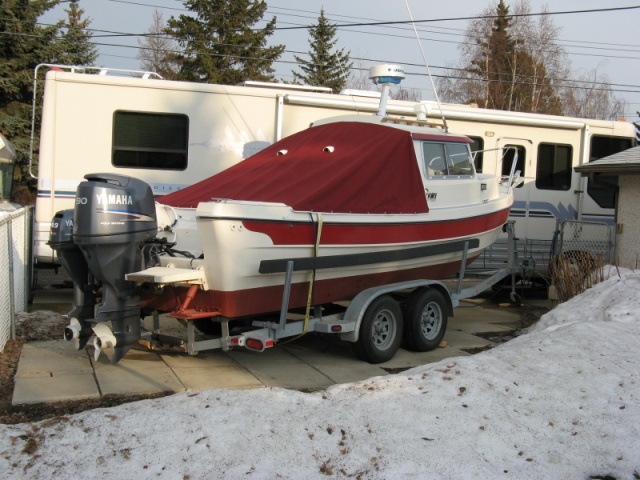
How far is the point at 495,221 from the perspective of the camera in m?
9.11

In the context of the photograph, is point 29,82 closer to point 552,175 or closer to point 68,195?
point 68,195

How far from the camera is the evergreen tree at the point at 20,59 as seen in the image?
23734 millimetres

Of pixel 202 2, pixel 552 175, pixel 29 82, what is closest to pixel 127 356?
pixel 552 175

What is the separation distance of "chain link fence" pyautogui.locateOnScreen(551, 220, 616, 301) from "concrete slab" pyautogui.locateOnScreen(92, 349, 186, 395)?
213 inches

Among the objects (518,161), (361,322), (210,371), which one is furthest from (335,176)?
(518,161)

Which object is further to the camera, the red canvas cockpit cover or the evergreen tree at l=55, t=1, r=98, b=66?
the evergreen tree at l=55, t=1, r=98, b=66

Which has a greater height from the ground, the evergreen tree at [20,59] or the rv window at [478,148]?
the evergreen tree at [20,59]

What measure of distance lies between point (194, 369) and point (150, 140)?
14.5ft

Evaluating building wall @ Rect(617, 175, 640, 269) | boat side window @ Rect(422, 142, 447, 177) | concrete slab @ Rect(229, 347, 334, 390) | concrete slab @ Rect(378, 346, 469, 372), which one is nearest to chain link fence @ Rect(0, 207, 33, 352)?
concrete slab @ Rect(229, 347, 334, 390)

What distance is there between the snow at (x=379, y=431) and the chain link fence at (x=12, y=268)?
10.3ft

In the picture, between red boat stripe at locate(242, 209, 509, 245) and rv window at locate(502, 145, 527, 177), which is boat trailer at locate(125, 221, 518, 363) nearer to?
red boat stripe at locate(242, 209, 509, 245)

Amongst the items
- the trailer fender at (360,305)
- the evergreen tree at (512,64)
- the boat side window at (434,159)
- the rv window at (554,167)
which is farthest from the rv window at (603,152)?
the evergreen tree at (512,64)

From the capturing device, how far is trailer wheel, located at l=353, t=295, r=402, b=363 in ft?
23.2

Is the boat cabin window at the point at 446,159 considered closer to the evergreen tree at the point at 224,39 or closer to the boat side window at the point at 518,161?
the boat side window at the point at 518,161
